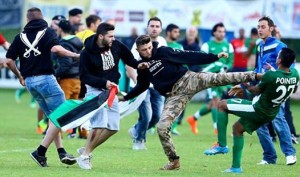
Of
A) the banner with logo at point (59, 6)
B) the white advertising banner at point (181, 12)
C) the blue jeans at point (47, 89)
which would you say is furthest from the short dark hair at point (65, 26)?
the banner with logo at point (59, 6)

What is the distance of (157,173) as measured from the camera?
13609 mm

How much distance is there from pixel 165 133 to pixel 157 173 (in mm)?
657

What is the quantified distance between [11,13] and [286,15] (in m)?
10.7

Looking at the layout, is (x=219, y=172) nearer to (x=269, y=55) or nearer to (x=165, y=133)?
(x=165, y=133)

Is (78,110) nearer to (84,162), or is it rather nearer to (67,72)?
(84,162)

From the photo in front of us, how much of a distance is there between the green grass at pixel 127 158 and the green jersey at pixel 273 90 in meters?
0.92

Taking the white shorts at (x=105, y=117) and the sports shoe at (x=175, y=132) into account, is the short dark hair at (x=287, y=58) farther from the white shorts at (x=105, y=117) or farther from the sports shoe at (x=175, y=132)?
the sports shoe at (x=175, y=132)

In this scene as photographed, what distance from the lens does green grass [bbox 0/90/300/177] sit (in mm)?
13695

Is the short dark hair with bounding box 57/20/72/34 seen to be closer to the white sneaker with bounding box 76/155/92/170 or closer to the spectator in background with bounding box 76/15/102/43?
the spectator in background with bounding box 76/15/102/43

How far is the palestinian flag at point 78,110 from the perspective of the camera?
46.2ft

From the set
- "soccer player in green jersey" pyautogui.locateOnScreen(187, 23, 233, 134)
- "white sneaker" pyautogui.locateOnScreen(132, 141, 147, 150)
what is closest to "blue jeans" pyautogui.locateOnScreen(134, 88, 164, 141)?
"white sneaker" pyautogui.locateOnScreen(132, 141, 147, 150)

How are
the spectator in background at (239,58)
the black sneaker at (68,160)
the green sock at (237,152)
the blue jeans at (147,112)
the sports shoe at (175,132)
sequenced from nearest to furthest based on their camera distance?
the green sock at (237,152) < the black sneaker at (68,160) < the blue jeans at (147,112) < the sports shoe at (175,132) < the spectator in background at (239,58)

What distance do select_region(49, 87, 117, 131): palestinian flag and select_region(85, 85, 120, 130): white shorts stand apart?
15cm

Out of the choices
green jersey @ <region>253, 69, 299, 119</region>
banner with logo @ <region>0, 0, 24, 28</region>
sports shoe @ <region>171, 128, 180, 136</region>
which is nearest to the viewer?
green jersey @ <region>253, 69, 299, 119</region>
